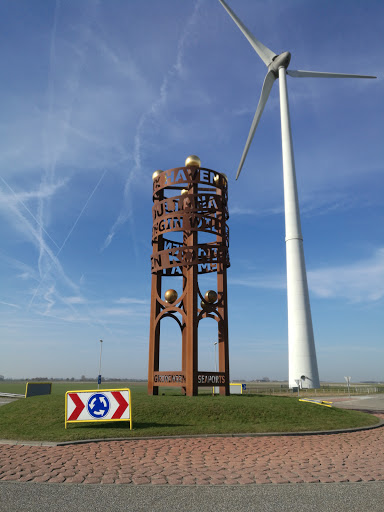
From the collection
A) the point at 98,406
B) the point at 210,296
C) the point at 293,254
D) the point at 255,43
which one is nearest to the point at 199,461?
the point at 98,406

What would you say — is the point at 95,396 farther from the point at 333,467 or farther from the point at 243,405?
the point at 333,467

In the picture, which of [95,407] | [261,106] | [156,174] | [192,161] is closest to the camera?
[95,407]

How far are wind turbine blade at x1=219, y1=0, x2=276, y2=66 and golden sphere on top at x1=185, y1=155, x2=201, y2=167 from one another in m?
32.6

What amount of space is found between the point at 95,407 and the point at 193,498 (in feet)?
33.3

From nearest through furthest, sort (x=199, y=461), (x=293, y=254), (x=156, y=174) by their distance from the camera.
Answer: (x=199, y=461) → (x=156, y=174) → (x=293, y=254)

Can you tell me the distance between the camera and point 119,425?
57.7ft

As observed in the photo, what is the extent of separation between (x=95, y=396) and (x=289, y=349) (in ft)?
107

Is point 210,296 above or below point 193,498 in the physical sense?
above

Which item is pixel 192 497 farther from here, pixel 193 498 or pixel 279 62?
pixel 279 62

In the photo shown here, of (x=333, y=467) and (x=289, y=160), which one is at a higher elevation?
(x=289, y=160)

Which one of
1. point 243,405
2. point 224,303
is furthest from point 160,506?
point 224,303

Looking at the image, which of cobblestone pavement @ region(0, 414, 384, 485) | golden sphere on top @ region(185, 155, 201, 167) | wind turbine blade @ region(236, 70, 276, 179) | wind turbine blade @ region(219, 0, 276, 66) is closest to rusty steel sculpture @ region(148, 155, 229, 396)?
golden sphere on top @ region(185, 155, 201, 167)

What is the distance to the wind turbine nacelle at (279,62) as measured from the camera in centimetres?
5219

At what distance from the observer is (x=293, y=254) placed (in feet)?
153
